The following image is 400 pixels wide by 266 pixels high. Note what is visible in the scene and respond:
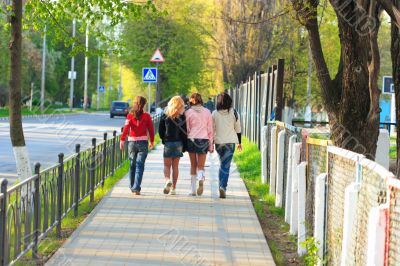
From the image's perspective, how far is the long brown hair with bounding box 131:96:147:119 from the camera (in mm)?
14336

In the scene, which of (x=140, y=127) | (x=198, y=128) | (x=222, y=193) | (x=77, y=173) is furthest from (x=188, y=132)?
(x=77, y=173)

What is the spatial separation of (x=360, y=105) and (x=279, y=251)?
2.76 metres

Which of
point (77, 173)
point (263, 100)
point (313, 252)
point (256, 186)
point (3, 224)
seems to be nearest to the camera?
point (3, 224)

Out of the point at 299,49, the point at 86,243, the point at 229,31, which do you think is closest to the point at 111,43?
the point at 86,243

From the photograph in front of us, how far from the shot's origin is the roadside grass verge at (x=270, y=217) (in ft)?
32.6

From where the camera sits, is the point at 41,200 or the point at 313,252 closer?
the point at 313,252

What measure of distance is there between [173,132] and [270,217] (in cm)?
237

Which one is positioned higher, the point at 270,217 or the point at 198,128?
the point at 198,128

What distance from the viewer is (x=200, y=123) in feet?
47.1

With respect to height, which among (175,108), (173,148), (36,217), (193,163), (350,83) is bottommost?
(36,217)

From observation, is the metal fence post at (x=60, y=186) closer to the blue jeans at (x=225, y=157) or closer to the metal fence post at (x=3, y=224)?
the metal fence post at (x=3, y=224)

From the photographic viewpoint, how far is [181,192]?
50.1 feet

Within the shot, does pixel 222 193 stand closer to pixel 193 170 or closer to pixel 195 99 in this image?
pixel 193 170

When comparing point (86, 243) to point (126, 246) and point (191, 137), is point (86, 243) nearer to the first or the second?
point (126, 246)
